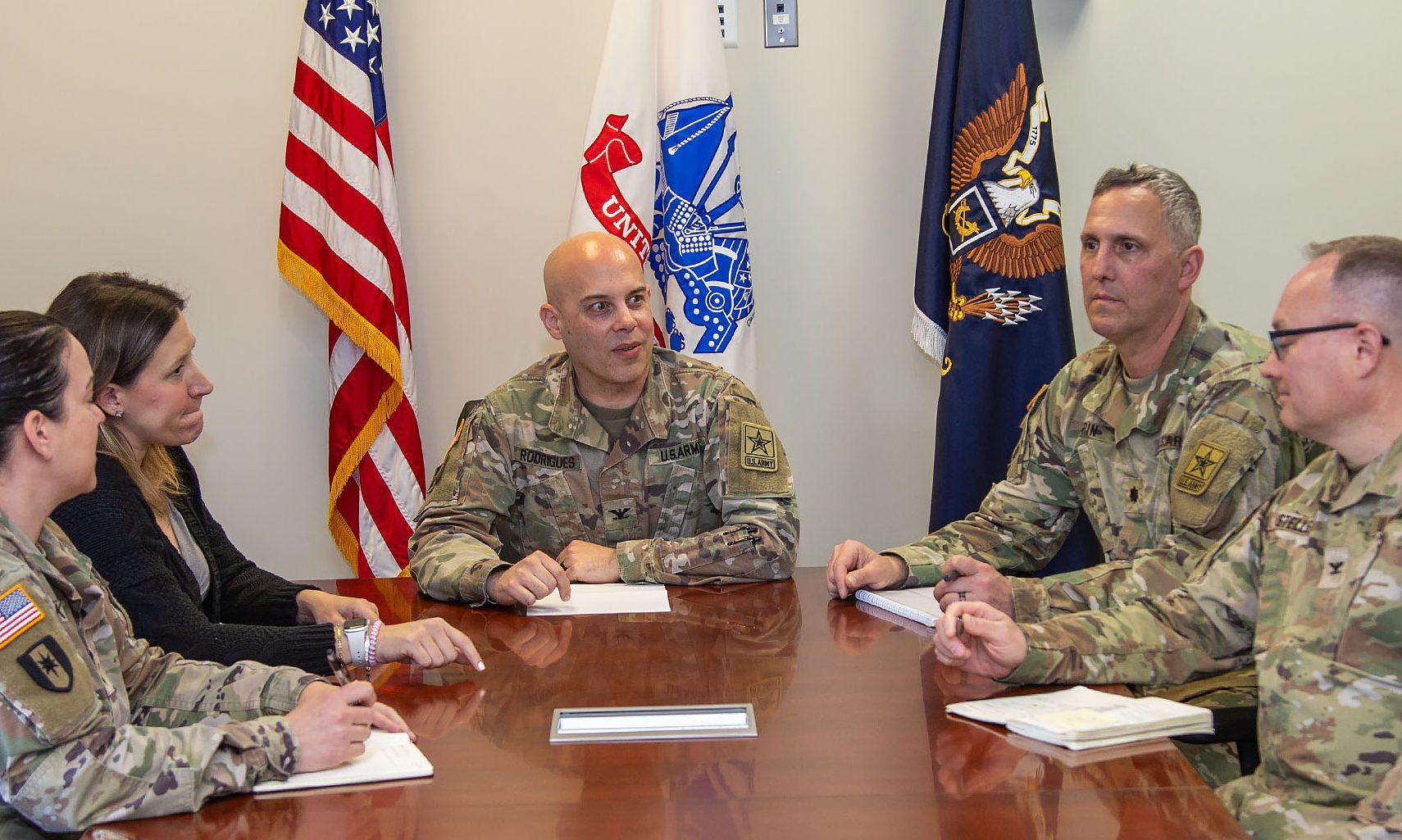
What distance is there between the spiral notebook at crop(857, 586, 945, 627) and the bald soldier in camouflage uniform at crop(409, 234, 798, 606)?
0.30 metres

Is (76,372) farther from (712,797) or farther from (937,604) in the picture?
(937,604)

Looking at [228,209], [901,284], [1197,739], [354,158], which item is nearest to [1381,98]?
[901,284]

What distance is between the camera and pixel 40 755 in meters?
1.40

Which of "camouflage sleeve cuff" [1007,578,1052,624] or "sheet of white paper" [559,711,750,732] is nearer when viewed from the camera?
"sheet of white paper" [559,711,750,732]

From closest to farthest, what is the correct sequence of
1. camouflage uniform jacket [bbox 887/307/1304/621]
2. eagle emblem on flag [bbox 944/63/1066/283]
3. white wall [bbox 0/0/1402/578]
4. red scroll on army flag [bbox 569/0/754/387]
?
camouflage uniform jacket [bbox 887/307/1304/621], eagle emblem on flag [bbox 944/63/1066/283], red scroll on army flag [bbox 569/0/754/387], white wall [bbox 0/0/1402/578]

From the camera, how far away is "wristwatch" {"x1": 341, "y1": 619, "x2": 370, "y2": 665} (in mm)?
2031

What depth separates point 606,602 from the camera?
7.87 feet

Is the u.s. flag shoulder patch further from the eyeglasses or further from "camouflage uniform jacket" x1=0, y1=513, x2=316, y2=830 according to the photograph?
the eyeglasses

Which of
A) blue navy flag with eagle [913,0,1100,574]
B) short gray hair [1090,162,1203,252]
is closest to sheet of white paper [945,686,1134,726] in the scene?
short gray hair [1090,162,1203,252]

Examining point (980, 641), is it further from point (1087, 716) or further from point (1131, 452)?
point (1131, 452)

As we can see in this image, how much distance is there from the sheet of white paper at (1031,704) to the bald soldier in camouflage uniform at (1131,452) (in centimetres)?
41

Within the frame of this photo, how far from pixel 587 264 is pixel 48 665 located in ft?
5.33

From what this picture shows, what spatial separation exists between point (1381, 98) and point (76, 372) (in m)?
3.64

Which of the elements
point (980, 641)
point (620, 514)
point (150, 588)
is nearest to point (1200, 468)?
A: point (980, 641)
